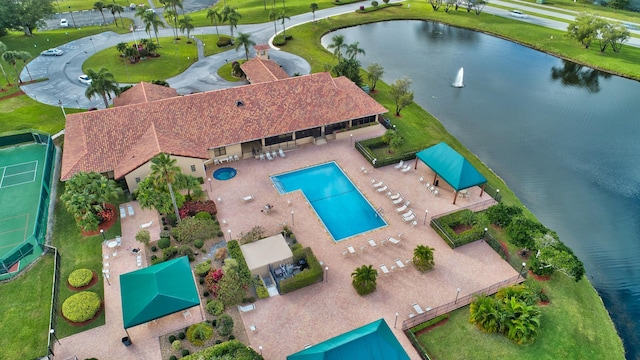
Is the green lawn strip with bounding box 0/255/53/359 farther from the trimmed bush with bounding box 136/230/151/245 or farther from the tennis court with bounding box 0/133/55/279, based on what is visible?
the trimmed bush with bounding box 136/230/151/245

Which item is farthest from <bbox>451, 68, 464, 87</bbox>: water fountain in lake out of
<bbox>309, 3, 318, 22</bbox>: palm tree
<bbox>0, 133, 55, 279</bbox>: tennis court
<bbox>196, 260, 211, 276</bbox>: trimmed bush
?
<bbox>0, 133, 55, 279</bbox>: tennis court

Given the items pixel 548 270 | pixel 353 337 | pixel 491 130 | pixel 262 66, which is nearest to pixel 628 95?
pixel 491 130

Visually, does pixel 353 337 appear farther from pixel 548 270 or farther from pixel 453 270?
pixel 548 270

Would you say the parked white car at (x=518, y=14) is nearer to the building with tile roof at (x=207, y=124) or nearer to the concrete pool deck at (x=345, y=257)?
the building with tile roof at (x=207, y=124)

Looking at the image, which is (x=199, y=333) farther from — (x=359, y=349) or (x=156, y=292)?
(x=359, y=349)

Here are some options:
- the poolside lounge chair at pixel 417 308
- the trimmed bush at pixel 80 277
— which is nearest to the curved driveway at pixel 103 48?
the trimmed bush at pixel 80 277

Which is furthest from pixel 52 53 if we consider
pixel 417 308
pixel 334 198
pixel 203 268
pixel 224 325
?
pixel 417 308
